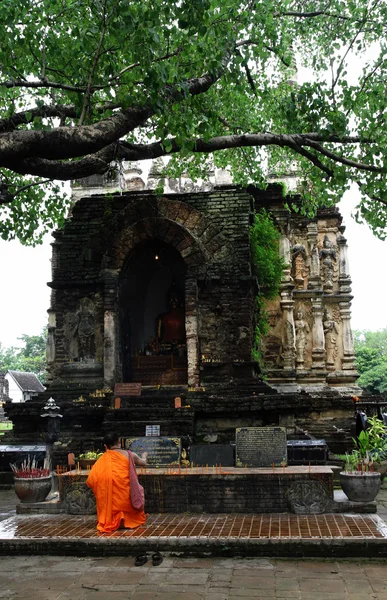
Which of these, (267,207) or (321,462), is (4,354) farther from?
(321,462)

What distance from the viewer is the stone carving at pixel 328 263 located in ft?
65.1

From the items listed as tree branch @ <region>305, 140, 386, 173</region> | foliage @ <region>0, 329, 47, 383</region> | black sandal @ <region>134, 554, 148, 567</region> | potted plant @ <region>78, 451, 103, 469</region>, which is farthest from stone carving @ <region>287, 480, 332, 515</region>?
foliage @ <region>0, 329, 47, 383</region>

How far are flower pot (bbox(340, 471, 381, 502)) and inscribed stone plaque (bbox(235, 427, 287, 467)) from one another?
886mm

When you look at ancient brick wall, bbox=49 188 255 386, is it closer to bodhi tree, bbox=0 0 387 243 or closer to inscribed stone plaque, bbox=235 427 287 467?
bodhi tree, bbox=0 0 387 243

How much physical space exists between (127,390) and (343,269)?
968 centimetres

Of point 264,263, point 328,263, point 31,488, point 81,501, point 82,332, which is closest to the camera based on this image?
point 81,501

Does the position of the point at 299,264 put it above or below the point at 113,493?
above

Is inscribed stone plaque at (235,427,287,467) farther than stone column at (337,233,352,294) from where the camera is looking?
No

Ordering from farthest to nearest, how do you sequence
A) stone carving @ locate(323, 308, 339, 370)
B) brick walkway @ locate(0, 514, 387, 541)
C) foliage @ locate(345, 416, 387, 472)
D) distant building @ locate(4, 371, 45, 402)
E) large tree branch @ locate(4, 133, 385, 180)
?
distant building @ locate(4, 371, 45, 402), stone carving @ locate(323, 308, 339, 370), foliage @ locate(345, 416, 387, 472), large tree branch @ locate(4, 133, 385, 180), brick walkway @ locate(0, 514, 387, 541)

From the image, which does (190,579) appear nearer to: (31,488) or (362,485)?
(362,485)

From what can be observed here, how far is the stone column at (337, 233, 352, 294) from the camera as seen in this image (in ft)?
65.1

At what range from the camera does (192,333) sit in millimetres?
13359

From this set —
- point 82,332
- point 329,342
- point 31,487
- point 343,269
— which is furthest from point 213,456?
point 343,269

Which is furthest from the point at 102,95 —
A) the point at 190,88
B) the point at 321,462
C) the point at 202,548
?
the point at 202,548
